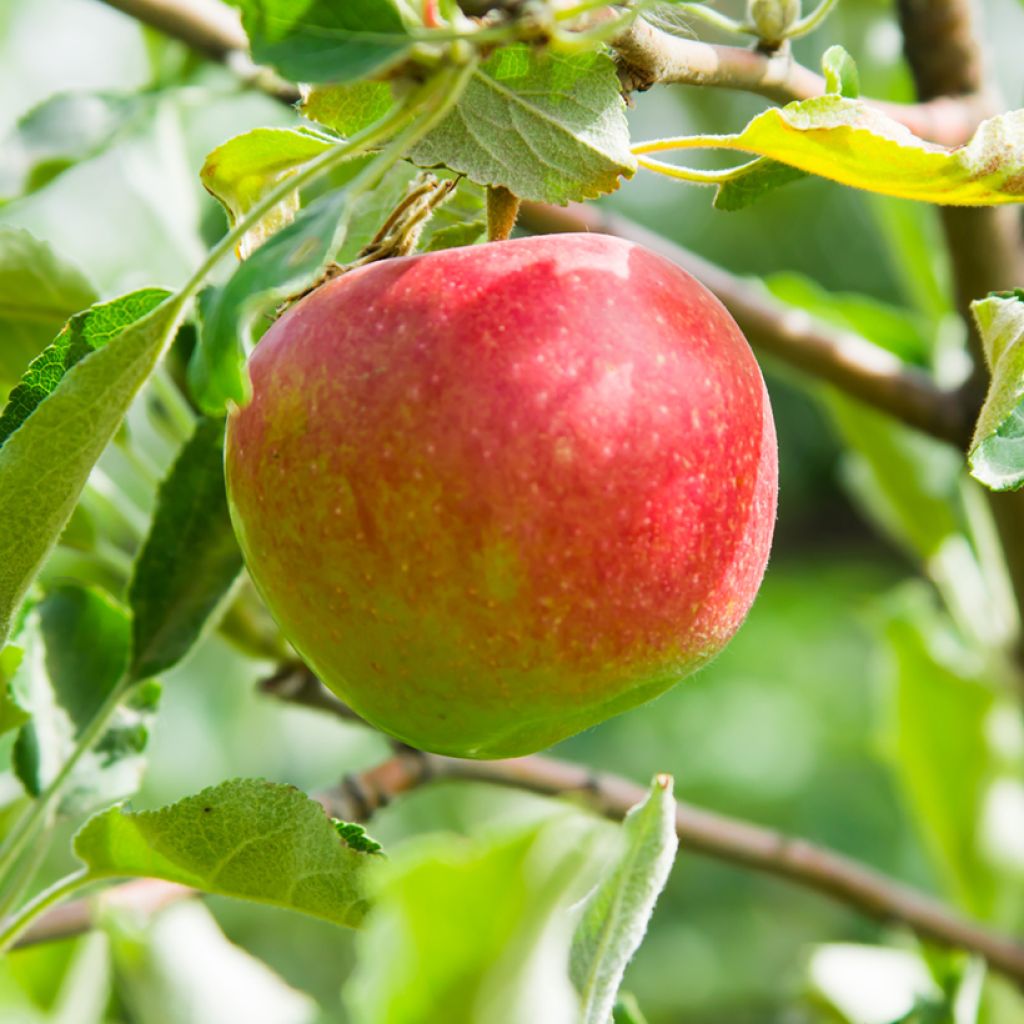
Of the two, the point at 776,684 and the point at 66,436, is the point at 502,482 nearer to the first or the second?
the point at 66,436

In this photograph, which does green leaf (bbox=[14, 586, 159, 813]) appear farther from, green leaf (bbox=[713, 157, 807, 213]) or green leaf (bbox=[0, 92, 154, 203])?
green leaf (bbox=[713, 157, 807, 213])

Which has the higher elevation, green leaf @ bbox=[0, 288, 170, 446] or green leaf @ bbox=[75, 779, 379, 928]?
green leaf @ bbox=[0, 288, 170, 446]

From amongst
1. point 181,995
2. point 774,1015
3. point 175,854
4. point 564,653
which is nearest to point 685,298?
point 564,653

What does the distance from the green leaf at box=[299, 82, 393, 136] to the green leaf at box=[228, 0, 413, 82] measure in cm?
7

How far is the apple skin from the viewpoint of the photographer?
408 mm

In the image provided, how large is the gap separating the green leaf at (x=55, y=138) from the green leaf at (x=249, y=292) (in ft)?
1.40

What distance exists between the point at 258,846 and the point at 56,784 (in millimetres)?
182

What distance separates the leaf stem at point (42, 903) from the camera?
1.80 feet

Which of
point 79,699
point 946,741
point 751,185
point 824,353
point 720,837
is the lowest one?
point 946,741

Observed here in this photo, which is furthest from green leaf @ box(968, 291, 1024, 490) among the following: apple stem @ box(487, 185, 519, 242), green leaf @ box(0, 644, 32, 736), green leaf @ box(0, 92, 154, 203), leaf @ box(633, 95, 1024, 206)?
green leaf @ box(0, 92, 154, 203)

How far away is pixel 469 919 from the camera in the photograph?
0.78ft

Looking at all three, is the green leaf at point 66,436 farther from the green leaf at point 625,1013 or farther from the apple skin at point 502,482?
the green leaf at point 625,1013

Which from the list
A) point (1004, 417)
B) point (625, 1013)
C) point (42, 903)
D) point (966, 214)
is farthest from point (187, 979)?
point (966, 214)

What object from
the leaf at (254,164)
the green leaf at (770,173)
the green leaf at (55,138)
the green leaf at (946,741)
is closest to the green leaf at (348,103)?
the leaf at (254,164)
